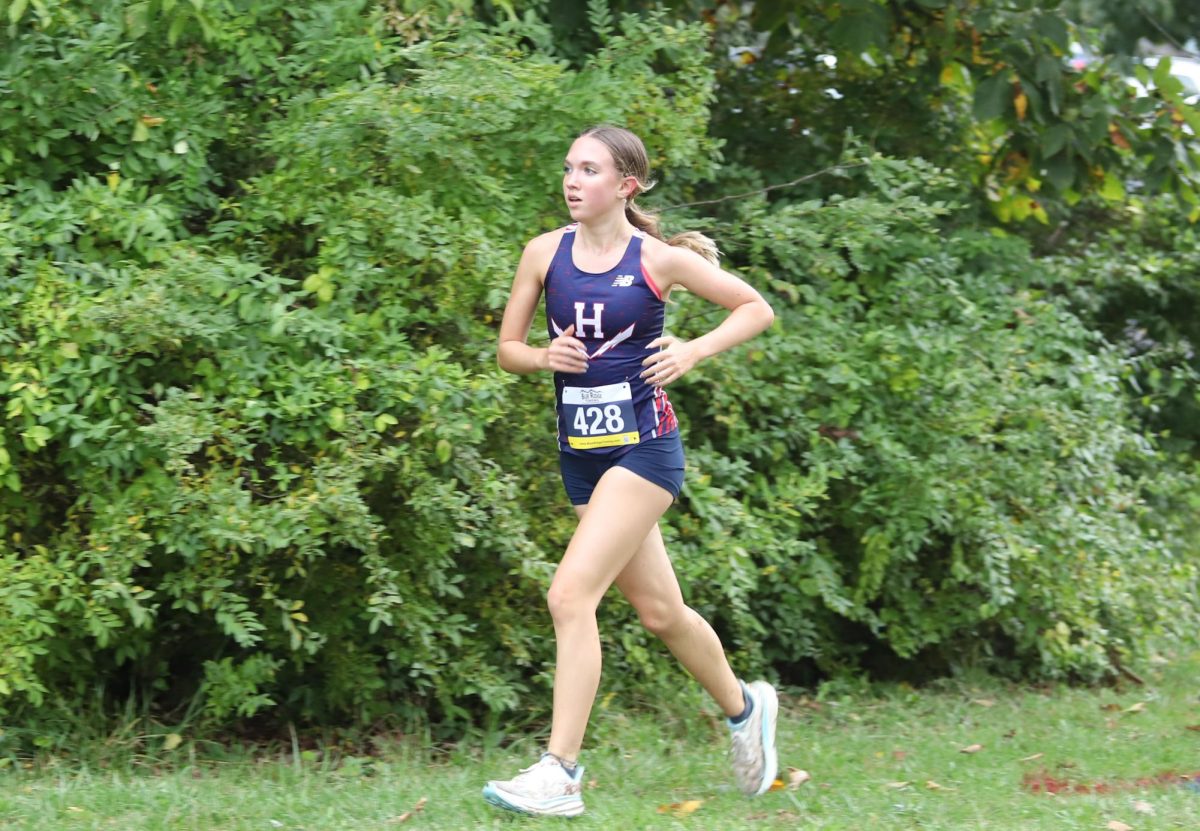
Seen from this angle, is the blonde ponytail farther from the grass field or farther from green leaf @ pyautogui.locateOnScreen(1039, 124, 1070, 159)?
green leaf @ pyautogui.locateOnScreen(1039, 124, 1070, 159)

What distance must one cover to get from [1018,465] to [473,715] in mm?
2801

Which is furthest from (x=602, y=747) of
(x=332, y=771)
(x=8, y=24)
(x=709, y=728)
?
(x=8, y=24)

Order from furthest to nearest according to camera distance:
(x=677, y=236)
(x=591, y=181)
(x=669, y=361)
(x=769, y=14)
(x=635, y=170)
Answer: (x=769, y=14) < (x=677, y=236) < (x=635, y=170) < (x=591, y=181) < (x=669, y=361)

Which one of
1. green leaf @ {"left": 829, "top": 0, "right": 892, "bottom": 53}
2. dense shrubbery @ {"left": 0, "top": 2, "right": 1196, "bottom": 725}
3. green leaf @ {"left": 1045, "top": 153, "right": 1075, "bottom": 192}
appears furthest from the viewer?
green leaf @ {"left": 1045, "top": 153, "right": 1075, "bottom": 192}

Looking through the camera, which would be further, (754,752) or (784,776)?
(784,776)

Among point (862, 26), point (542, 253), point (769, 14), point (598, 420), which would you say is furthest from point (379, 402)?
point (769, 14)

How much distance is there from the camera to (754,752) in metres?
4.78

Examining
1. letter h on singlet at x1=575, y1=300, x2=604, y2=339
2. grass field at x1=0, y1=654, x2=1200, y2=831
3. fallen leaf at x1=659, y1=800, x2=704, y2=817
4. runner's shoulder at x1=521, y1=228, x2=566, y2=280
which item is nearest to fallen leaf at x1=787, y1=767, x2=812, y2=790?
grass field at x1=0, y1=654, x2=1200, y2=831

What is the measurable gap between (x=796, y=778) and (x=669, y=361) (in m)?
1.78

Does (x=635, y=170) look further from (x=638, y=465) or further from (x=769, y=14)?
(x=769, y=14)

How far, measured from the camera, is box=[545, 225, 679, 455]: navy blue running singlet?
169 inches

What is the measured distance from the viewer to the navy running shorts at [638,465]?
14.2 feet

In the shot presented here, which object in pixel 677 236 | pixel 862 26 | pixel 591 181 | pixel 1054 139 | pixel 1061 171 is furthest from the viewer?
pixel 1061 171

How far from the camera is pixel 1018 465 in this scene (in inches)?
269
